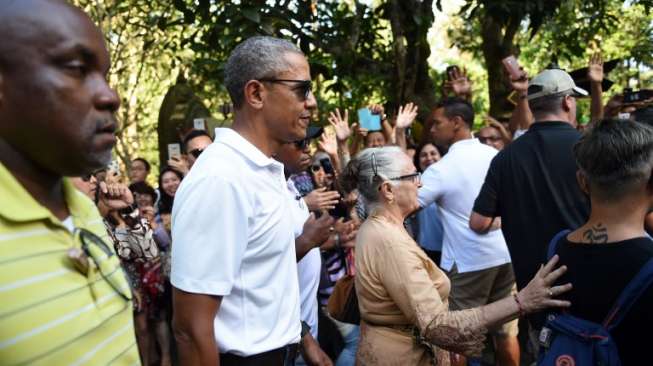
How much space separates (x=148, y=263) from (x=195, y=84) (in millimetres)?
8220

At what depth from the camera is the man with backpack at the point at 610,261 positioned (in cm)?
217

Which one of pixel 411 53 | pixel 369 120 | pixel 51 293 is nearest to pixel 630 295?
pixel 51 293

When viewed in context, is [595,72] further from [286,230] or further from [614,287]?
[286,230]

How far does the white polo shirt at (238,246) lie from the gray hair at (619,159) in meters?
1.06

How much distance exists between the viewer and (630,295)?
2.15 m

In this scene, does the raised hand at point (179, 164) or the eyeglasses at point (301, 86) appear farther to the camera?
the raised hand at point (179, 164)

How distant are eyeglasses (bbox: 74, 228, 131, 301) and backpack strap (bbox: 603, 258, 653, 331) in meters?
1.50

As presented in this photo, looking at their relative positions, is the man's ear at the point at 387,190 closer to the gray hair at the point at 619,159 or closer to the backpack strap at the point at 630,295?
Result: the gray hair at the point at 619,159

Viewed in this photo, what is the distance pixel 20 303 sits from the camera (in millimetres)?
1165

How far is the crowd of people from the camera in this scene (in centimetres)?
126

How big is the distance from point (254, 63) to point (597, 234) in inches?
52.2

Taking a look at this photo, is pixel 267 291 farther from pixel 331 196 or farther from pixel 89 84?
pixel 331 196

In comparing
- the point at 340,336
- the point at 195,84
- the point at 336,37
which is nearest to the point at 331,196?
the point at 340,336

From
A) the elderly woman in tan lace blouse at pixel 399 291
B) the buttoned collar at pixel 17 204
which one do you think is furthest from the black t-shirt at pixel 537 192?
the buttoned collar at pixel 17 204
